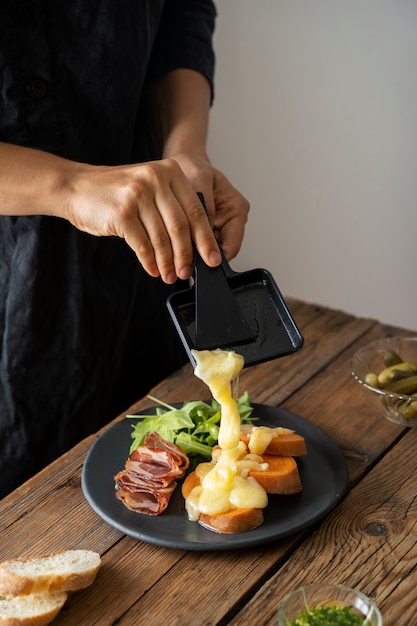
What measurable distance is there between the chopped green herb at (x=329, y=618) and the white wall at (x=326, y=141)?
101 inches

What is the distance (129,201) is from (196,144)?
0.57 metres

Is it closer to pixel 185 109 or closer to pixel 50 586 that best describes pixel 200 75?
pixel 185 109

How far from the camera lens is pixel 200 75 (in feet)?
7.18

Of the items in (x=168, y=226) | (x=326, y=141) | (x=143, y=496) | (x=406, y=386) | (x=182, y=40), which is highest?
(x=182, y=40)

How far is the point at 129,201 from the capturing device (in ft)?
4.93

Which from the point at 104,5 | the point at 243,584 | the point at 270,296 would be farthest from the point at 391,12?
the point at 243,584

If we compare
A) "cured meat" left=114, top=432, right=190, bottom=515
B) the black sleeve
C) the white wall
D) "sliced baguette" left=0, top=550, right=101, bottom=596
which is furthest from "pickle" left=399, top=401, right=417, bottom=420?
the white wall

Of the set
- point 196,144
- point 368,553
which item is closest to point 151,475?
point 368,553

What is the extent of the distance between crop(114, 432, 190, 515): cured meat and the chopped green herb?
384 millimetres

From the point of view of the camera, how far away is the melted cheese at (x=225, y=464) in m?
1.47

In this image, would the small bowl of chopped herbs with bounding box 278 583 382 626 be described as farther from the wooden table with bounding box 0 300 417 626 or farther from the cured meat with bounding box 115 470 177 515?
the cured meat with bounding box 115 470 177 515

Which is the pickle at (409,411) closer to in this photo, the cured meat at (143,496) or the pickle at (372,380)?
the pickle at (372,380)

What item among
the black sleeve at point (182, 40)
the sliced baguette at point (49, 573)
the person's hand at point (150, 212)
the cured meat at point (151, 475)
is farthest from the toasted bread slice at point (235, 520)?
the black sleeve at point (182, 40)

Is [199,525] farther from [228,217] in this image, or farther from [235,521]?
[228,217]
